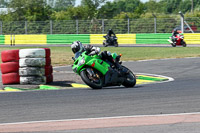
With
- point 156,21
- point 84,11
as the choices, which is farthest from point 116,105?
point 84,11

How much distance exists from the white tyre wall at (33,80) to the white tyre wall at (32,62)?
0.97ft

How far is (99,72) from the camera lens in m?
10.9

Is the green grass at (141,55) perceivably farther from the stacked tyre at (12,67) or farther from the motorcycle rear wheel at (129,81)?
the motorcycle rear wheel at (129,81)

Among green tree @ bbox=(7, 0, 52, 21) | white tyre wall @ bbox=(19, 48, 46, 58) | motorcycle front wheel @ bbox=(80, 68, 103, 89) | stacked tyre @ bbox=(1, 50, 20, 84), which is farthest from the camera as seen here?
green tree @ bbox=(7, 0, 52, 21)

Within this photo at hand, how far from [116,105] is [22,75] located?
435 centimetres

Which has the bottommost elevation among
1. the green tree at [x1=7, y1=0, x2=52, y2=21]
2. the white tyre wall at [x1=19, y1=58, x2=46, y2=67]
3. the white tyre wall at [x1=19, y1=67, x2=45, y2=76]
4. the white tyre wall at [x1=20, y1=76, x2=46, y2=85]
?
the white tyre wall at [x1=20, y1=76, x2=46, y2=85]

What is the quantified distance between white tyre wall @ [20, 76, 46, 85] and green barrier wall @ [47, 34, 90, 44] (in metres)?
24.9

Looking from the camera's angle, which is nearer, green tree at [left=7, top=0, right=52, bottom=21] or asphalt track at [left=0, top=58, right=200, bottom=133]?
asphalt track at [left=0, top=58, right=200, bottom=133]

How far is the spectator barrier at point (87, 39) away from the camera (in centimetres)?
3347

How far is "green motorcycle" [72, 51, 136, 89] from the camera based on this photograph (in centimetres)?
1069

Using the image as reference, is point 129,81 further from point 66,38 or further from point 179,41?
point 66,38

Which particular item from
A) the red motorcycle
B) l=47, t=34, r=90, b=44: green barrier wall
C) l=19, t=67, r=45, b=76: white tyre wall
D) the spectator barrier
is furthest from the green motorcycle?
l=47, t=34, r=90, b=44: green barrier wall

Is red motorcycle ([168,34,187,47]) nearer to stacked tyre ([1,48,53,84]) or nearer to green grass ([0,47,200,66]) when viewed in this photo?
green grass ([0,47,200,66])

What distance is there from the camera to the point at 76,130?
6.16 metres
